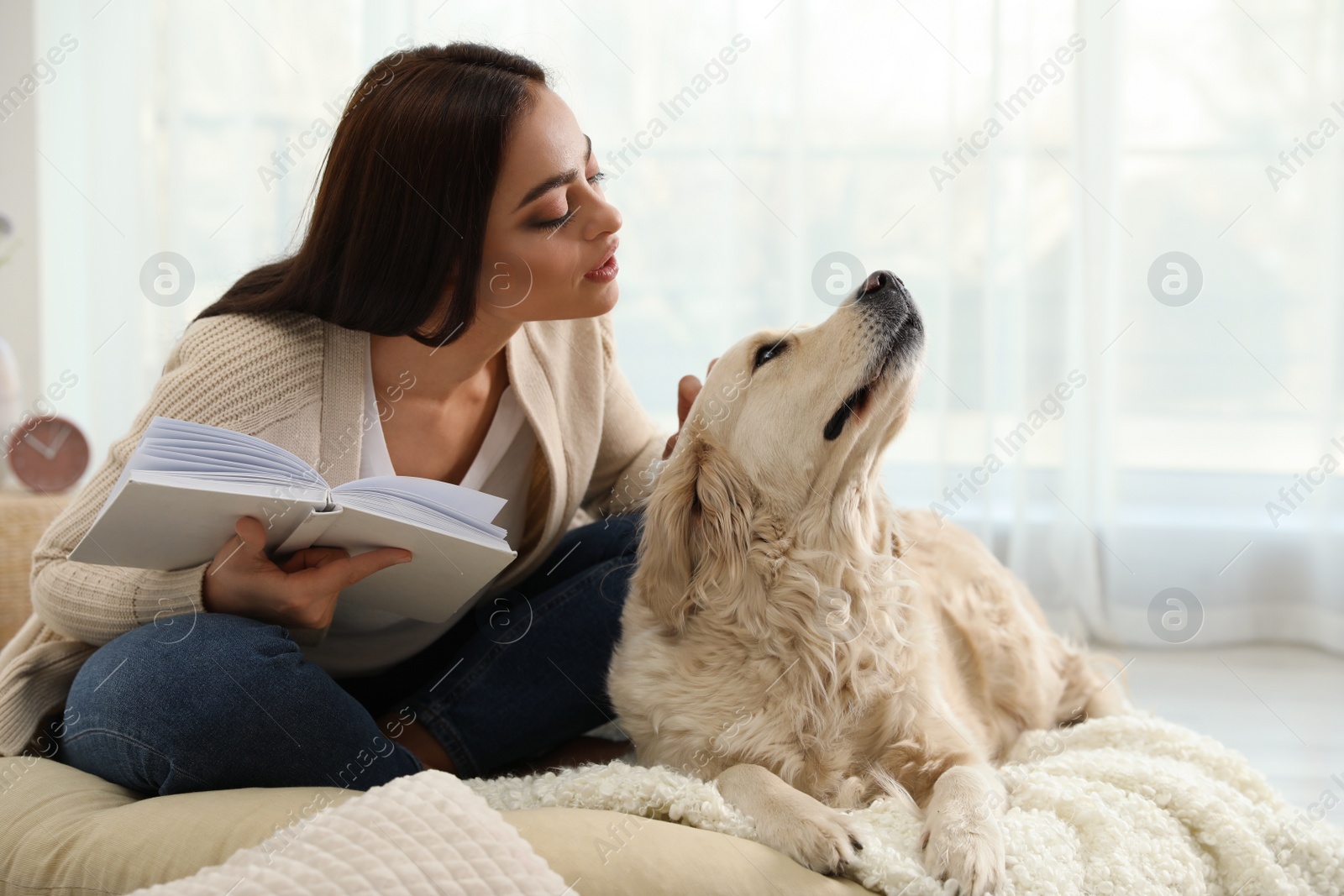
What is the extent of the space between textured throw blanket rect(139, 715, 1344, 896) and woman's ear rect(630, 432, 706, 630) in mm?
236

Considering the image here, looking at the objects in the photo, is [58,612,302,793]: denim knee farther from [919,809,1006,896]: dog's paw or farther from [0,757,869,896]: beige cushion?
[919,809,1006,896]: dog's paw

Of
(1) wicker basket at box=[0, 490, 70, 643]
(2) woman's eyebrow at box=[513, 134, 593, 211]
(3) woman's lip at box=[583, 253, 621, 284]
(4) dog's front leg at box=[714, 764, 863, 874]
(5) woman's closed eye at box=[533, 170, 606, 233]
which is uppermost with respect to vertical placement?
(2) woman's eyebrow at box=[513, 134, 593, 211]

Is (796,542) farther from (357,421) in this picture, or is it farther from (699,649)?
(357,421)

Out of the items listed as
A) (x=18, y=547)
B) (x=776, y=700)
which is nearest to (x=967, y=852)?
(x=776, y=700)

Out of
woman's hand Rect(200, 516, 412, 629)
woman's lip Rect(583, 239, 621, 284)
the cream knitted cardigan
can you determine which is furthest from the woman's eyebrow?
woman's hand Rect(200, 516, 412, 629)

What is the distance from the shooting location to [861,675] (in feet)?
4.54

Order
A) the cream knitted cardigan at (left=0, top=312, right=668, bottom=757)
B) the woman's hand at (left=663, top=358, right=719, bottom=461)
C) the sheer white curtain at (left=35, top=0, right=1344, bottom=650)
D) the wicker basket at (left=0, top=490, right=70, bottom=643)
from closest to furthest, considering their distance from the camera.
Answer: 1. the cream knitted cardigan at (left=0, top=312, right=668, bottom=757)
2. the woman's hand at (left=663, top=358, right=719, bottom=461)
3. the wicker basket at (left=0, top=490, right=70, bottom=643)
4. the sheer white curtain at (left=35, top=0, right=1344, bottom=650)

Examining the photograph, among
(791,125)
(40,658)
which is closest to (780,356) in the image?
(40,658)

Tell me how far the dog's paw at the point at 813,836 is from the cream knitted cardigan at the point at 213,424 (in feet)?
2.43

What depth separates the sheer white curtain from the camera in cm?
311

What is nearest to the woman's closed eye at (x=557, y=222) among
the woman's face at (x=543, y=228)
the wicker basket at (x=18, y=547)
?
the woman's face at (x=543, y=228)

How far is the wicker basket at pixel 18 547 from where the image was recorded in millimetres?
2463

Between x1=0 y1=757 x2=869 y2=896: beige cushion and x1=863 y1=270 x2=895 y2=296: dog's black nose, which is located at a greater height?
x1=863 y1=270 x2=895 y2=296: dog's black nose

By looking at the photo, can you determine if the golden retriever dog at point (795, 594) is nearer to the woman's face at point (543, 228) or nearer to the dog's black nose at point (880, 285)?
the dog's black nose at point (880, 285)
